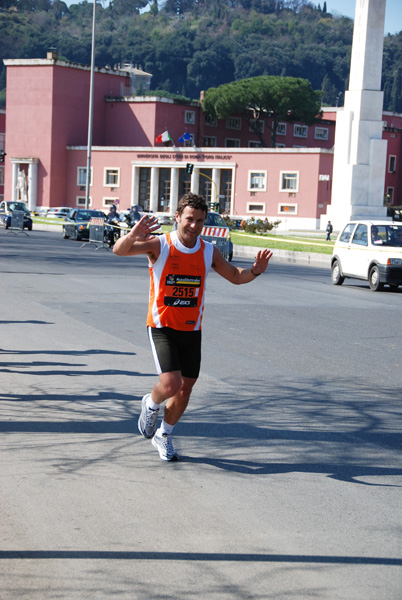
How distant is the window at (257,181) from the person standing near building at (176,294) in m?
64.6

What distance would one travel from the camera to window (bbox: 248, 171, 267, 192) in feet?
230

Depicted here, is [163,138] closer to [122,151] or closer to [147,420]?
[122,151]

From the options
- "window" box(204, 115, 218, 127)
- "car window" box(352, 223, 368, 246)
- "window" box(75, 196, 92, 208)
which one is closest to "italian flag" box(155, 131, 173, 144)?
"window" box(204, 115, 218, 127)

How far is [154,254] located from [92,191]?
7444cm

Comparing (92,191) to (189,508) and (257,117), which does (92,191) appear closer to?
(257,117)

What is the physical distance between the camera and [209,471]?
19.6 feet

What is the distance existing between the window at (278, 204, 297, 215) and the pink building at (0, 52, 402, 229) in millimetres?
78

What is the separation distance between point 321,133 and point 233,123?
34.0ft

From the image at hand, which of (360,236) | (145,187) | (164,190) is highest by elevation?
(145,187)

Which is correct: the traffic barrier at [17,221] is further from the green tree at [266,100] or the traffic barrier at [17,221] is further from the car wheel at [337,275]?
the green tree at [266,100]

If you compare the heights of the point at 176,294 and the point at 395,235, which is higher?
the point at 176,294

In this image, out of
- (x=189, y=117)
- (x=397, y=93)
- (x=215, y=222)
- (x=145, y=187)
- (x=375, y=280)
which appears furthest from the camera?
(x=397, y=93)

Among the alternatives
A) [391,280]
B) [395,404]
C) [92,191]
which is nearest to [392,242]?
[391,280]

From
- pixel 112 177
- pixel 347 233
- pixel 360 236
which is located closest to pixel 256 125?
pixel 112 177
